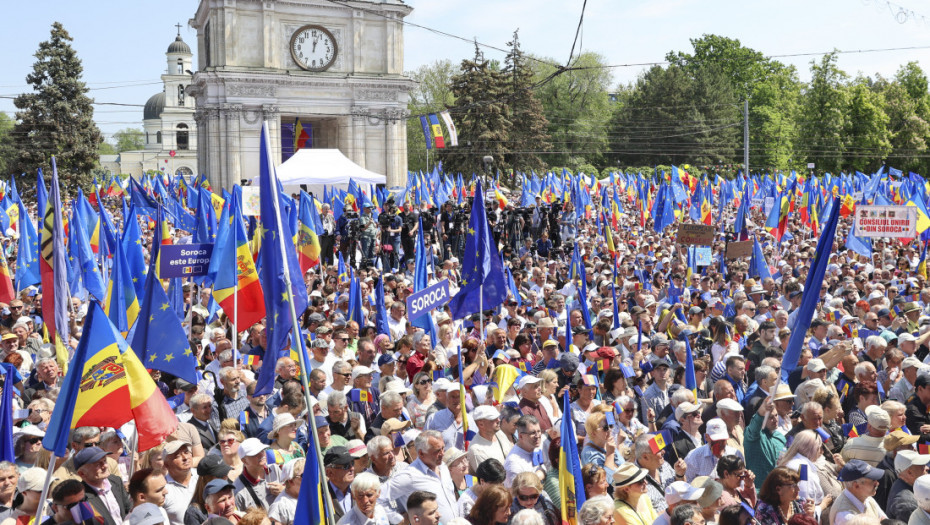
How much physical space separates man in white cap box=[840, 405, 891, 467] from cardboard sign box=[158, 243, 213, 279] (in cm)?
756

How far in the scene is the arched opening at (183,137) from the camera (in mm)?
127375

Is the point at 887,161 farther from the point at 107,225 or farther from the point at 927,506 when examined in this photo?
the point at 927,506

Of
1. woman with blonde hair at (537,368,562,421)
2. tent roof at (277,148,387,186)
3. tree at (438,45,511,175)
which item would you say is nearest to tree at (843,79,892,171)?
tree at (438,45,511,175)

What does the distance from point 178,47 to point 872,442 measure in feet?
450

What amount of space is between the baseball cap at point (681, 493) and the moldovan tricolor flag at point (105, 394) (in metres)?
3.07

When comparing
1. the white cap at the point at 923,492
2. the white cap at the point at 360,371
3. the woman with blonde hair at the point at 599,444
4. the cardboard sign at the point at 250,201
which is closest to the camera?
the white cap at the point at 923,492

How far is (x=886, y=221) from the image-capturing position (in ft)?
58.1

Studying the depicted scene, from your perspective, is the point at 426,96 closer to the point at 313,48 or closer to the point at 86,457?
the point at 313,48

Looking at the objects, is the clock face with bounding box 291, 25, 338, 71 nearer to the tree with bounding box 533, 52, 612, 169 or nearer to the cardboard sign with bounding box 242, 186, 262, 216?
the tree with bounding box 533, 52, 612, 169

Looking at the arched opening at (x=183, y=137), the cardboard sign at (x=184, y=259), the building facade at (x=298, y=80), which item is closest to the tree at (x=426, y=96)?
the building facade at (x=298, y=80)

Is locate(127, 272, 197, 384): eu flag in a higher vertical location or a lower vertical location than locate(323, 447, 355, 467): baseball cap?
higher

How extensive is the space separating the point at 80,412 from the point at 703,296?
1109 centimetres

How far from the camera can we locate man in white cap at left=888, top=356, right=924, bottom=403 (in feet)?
29.8

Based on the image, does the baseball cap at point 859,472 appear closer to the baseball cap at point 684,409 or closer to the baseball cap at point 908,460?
the baseball cap at point 908,460
